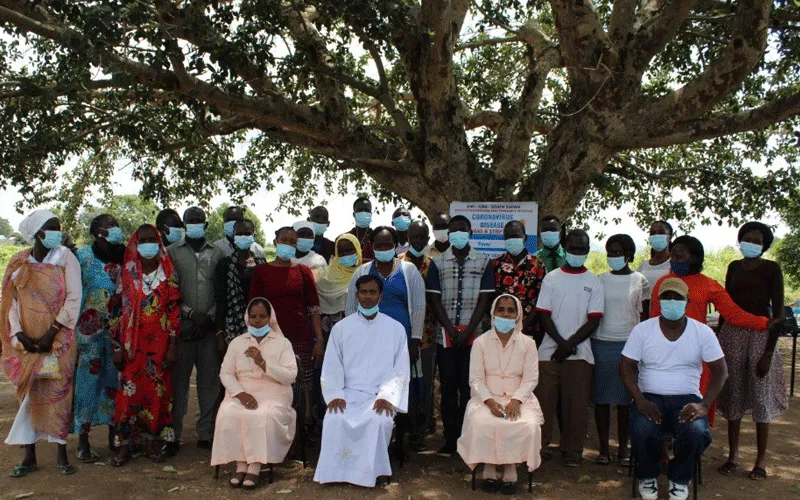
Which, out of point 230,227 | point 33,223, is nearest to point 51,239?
point 33,223

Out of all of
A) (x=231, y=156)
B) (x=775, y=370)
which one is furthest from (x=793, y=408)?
(x=231, y=156)

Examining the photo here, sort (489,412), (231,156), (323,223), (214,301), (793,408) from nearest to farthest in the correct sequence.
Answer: (489,412) → (214,301) → (323,223) → (793,408) → (231,156)

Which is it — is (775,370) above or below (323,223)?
below

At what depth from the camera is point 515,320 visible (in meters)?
5.11

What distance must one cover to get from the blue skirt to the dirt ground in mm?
536

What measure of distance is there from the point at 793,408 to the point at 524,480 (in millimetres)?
4865

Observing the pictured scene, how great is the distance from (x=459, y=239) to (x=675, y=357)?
1.85 m

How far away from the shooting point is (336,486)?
4859mm

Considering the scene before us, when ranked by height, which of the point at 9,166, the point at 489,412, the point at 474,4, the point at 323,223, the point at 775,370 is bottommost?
the point at 489,412

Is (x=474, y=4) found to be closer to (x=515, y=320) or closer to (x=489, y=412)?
(x=515, y=320)

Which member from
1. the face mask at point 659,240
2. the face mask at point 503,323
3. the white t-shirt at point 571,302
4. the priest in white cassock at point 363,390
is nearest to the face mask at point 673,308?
the white t-shirt at point 571,302

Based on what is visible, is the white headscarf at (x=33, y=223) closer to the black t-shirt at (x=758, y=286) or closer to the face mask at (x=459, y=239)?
the face mask at (x=459, y=239)

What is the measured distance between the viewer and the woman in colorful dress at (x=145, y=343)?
5395mm

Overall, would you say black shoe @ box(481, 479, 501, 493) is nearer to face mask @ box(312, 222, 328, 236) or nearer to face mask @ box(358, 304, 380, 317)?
face mask @ box(358, 304, 380, 317)
